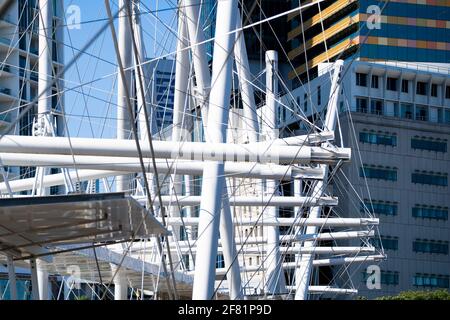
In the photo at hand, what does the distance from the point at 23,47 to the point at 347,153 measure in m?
79.7

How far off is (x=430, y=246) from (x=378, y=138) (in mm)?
10853

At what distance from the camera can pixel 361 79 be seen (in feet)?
403

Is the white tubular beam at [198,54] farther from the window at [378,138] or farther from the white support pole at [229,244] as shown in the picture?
the window at [378,138]

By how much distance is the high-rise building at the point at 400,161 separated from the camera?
11881 cm

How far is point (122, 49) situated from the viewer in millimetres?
38875

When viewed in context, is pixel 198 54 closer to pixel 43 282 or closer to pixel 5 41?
pixel 43 282

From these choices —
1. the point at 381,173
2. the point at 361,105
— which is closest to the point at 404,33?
the point at 361,105

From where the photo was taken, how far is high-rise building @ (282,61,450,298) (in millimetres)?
118812

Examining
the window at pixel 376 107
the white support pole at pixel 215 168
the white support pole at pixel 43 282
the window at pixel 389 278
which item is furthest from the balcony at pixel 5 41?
the white support pole at pixel 215 168
